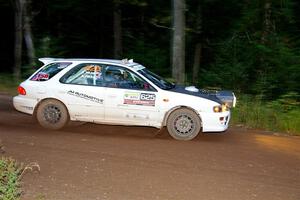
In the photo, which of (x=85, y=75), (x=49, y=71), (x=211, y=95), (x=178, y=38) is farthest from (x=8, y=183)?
(x=178, y=38)

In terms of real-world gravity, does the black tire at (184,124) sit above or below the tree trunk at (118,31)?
below

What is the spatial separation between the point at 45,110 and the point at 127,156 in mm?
3006

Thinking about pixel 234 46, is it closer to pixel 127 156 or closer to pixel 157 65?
pixel 157 65

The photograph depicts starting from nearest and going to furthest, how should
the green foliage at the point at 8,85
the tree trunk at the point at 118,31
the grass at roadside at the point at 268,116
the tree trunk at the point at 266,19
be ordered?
1. the grass at roadside at the point at 268,116
2. the green foliage at the point at 8,85
3. the tree trunk at the point at 266,19
4. the tree trunk at the point at 118,31

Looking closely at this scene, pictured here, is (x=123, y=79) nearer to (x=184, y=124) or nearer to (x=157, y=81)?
(x=157, y=81)

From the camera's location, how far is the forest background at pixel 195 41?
17.2m

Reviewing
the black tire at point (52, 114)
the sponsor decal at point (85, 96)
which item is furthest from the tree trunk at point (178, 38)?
the black tire at point (52, 114)

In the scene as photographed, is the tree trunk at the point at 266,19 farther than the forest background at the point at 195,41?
Yes

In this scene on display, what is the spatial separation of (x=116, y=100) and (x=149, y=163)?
2607 mm

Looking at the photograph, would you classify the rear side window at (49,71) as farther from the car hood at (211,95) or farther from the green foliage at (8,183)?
the green foliage at (8,183)

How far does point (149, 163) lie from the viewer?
9.38m

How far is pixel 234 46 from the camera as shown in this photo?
21.8 meters

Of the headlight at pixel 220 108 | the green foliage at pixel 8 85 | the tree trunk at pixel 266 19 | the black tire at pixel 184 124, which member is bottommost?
the black tire at pixel 184 124

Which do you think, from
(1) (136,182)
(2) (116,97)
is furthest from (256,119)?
(1) (136,182)
